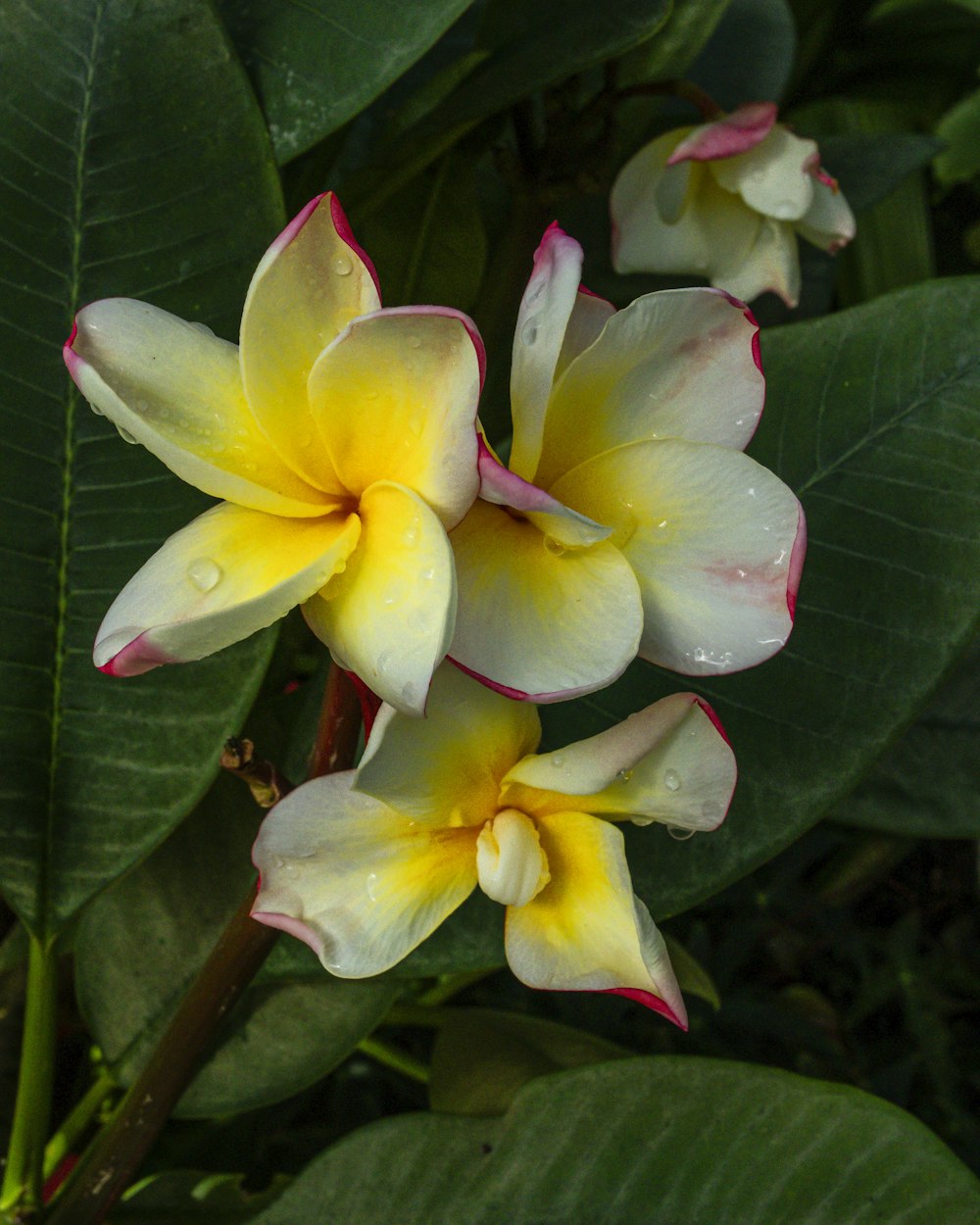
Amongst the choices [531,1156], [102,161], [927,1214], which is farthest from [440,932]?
[102,161]

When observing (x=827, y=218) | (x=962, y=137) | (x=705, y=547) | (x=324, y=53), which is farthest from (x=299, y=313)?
(x=962, y=137)

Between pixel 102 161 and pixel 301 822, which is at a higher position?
pixel 102 161

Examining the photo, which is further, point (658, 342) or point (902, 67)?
point (902, 67)

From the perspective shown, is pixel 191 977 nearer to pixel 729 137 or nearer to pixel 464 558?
pixel 464 558

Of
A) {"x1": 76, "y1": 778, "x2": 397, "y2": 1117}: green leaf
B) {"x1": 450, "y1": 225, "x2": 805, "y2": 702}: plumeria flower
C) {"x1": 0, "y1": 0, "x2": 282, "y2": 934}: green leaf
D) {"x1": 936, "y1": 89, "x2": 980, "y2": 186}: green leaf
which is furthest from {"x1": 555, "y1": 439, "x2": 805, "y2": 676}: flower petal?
{"x1": 936, "y1": 89, "x2": 980, "y2": 186}: green leaf

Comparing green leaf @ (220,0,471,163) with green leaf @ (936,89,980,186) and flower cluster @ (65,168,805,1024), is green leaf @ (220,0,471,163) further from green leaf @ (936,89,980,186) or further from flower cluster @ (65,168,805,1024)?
green leaf @ (936,89,980,186)

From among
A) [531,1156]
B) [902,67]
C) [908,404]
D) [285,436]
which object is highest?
[285,436]

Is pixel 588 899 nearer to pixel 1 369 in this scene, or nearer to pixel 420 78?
Result: pixel 1 369

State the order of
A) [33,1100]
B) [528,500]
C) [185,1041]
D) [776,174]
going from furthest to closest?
[776,174] < [33,1100] < [185,1041] < [528,500]
